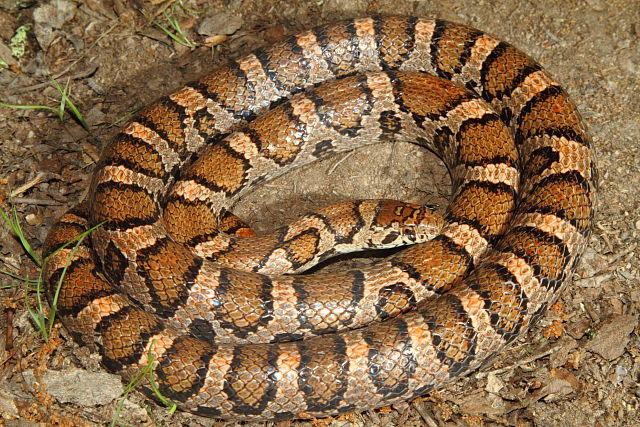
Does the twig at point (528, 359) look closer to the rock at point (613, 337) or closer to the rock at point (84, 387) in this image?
the rock at point (613, 337)

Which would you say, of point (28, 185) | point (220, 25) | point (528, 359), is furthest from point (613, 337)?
point (28, 185)

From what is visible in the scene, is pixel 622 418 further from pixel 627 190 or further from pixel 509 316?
pixel 627 190

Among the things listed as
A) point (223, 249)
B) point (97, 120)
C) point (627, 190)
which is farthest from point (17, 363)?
point (627, 190)

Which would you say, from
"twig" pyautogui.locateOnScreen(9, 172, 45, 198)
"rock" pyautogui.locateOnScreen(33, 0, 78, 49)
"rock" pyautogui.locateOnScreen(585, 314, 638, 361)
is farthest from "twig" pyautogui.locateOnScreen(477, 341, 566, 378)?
"rock" pyautogui.locateOnScreen(33, 0, 78, 49)

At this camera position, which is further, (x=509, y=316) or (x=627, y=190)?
(x=627, y=190)

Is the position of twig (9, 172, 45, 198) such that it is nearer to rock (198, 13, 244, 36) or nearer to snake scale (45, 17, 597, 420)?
snake scale (45, 17, 597, 420)

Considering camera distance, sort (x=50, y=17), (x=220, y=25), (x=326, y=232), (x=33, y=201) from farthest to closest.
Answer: (x=220, y=25) < (x=50, y=17) < (x=33, y=201) < (x=326, y=232)

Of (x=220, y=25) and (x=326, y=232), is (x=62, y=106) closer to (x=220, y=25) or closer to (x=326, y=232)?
(x=220, y=25)
